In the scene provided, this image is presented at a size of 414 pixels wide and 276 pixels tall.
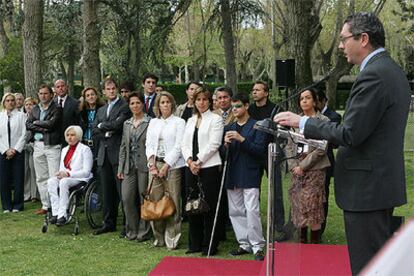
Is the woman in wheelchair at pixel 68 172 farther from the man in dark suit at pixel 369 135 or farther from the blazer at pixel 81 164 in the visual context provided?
the man in dark suit at pixel 369 135

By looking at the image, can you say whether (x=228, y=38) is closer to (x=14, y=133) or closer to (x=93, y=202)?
(x=14, y=133)

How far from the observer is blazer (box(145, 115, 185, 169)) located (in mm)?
6578

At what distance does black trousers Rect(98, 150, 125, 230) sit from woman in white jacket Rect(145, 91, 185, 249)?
0.83m

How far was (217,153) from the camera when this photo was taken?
6.30m

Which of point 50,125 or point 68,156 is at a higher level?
point 50,125

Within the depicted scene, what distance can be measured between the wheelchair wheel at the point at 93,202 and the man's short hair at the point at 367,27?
4.96 meters

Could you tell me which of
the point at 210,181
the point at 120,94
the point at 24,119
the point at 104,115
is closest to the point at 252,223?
the point at 210,181

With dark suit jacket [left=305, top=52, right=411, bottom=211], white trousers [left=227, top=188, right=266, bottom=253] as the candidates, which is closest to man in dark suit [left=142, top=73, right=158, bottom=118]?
white trousers [left=227, top=188, right=266, bottom=253]

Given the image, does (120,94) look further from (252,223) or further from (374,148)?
(374,148)

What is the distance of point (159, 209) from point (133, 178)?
0.70 meters

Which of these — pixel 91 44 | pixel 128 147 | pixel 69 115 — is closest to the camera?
pixel 128 147

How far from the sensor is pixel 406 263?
1335 mm

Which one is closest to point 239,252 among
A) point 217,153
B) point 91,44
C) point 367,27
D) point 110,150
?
point 217,153

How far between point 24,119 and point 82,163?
1868mm
